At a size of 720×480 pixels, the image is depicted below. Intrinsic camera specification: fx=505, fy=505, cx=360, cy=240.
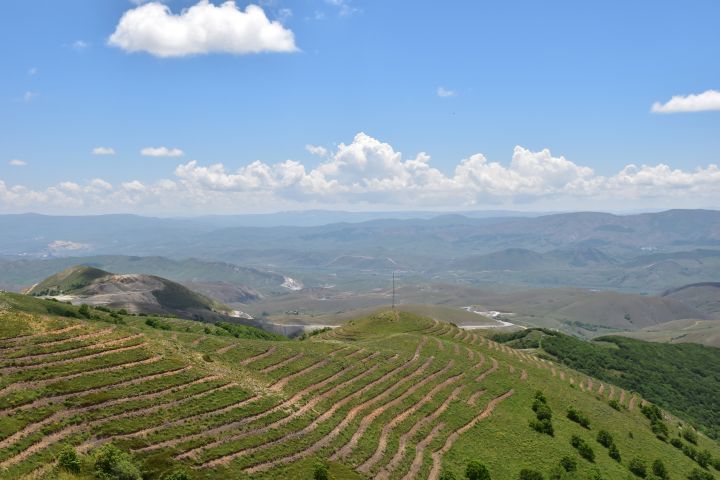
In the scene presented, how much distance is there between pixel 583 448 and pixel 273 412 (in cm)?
4636

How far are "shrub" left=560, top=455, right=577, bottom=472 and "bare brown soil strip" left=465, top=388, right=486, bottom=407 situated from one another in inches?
641

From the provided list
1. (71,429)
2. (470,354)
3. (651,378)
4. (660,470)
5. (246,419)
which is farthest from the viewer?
(651,378)

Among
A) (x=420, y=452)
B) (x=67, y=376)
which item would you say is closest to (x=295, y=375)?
(x=420, y=452)

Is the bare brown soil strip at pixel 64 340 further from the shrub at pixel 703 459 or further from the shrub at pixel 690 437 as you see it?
the shrub at pixel 690 437

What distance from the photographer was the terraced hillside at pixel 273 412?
151 feet

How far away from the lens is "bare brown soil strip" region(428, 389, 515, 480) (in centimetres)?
5691

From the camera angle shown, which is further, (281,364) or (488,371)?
(488,371)

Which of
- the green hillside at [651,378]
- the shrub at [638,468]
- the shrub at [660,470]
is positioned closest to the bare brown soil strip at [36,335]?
the shrub at [638,468]

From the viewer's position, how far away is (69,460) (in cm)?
3981

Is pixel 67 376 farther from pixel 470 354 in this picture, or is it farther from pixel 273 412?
pixel 470 354

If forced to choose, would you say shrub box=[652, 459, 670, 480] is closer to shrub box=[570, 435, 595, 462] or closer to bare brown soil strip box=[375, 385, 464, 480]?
shrub box=[570, 435, 595, 462]

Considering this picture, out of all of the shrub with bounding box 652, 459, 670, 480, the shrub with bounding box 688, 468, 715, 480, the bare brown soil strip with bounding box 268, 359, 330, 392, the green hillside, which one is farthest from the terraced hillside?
the green hillside

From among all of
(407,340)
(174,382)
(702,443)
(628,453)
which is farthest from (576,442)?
(174,382)

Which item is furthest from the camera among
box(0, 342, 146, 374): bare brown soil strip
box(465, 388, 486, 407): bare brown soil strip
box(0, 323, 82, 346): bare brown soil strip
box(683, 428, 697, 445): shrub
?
box(683, 428, 697, 445): shrub
